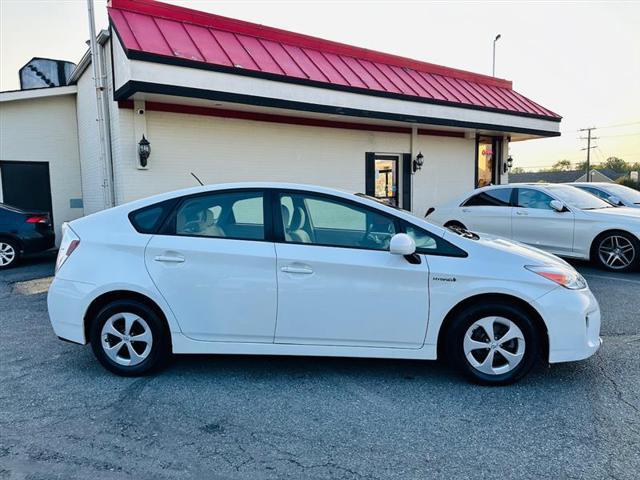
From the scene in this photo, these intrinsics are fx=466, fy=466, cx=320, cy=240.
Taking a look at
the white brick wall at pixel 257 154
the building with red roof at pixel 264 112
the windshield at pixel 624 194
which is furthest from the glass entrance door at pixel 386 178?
the windshield at pixel 624 194

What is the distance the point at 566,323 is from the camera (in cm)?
350

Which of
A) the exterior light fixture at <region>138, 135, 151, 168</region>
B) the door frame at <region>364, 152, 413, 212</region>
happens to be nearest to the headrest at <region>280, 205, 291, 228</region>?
the exterior light fixture at <region>138, 135, 151, 168</region>

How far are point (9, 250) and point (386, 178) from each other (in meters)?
8.51

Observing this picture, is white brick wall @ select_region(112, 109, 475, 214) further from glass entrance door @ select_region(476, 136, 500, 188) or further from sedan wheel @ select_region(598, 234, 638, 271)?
sedan wheel @ select_region(598, 234, 638, 271)

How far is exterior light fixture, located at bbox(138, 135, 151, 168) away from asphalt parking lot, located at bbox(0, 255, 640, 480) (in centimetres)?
482

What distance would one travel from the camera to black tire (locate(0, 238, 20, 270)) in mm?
8727

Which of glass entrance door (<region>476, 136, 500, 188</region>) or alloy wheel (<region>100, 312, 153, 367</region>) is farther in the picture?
glass entrance door (<region>476, 136, 500, 188</region>)

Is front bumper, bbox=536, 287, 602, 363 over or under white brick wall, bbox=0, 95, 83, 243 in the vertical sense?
under

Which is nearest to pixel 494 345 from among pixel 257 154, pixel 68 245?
pixel 68 245

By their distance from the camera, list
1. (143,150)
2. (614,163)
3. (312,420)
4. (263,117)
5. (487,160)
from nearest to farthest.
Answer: (312,420) < (143,150) < (263,117) < (487,160) < (614,163)

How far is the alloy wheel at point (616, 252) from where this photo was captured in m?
7.76

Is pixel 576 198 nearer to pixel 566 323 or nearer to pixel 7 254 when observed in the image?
pixel 566 323

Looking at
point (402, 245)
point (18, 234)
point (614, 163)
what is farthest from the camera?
point (614, 163)

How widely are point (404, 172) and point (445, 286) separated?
9.21m
